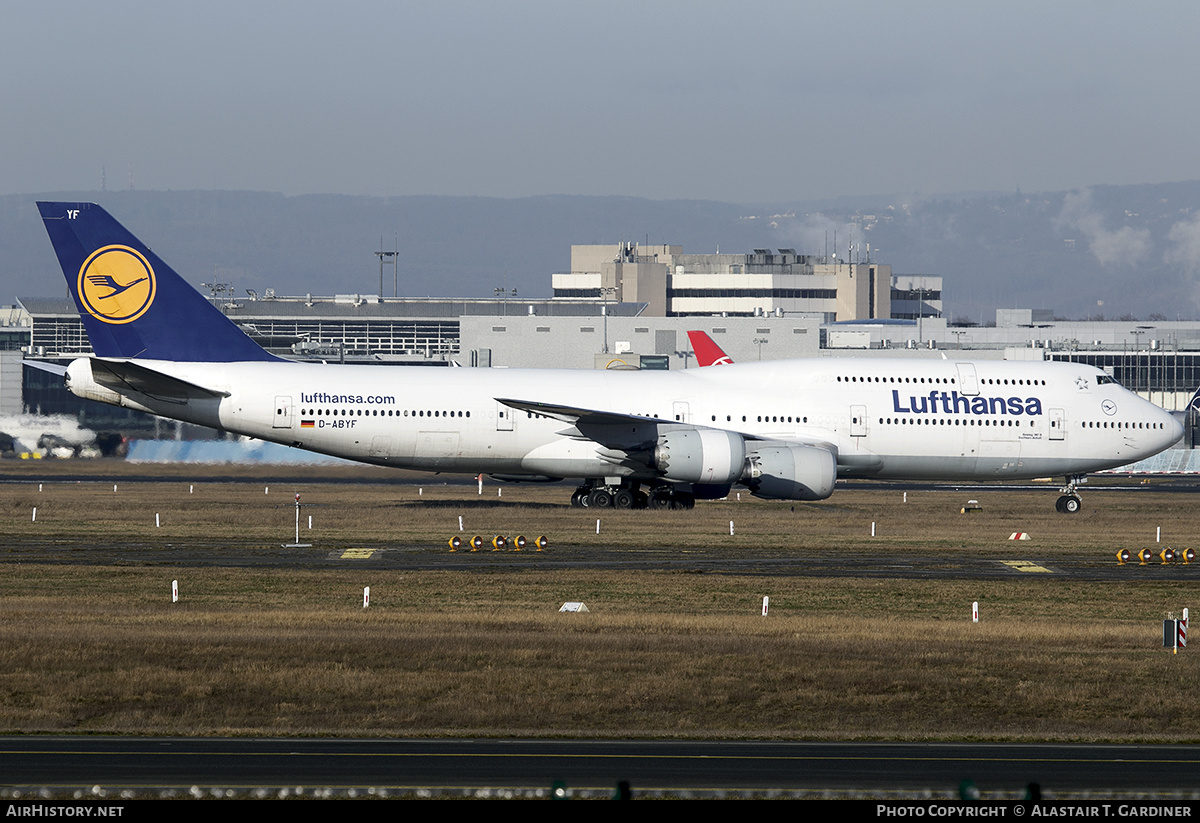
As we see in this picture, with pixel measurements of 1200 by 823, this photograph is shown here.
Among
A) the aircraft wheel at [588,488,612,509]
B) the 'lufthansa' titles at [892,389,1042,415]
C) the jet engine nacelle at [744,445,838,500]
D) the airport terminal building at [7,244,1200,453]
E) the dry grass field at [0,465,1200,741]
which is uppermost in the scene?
the airport terminal building at [7,244,1200,453]

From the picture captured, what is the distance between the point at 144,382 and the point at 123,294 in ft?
11.4

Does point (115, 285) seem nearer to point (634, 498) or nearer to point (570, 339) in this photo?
point (634, 498)

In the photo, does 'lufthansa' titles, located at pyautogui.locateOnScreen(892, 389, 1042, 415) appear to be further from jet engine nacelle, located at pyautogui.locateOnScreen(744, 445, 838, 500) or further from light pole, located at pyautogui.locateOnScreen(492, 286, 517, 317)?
light pole, located at pyautogui.locateOnScreen(492, 286, 517, 317)

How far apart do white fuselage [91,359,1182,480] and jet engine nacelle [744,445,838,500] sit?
2141mm

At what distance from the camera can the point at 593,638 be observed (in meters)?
23.9

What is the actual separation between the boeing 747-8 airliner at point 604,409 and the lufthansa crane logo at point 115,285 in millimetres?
48

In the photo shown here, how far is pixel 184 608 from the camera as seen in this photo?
27.0 metres

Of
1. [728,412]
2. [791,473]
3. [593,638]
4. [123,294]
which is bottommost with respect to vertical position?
[593,638]

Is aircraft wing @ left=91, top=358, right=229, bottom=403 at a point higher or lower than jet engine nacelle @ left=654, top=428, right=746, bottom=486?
higher

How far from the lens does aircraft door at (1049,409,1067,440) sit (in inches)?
2002

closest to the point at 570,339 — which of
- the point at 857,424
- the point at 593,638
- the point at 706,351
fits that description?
the point at 706,351

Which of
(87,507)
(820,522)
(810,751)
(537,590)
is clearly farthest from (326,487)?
(810,751)

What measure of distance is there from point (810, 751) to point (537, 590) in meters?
13.4

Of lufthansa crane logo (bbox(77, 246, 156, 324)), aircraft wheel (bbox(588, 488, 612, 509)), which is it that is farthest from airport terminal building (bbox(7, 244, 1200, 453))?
lufthansa crane logo (bbox(77, 246, 156, 324))
